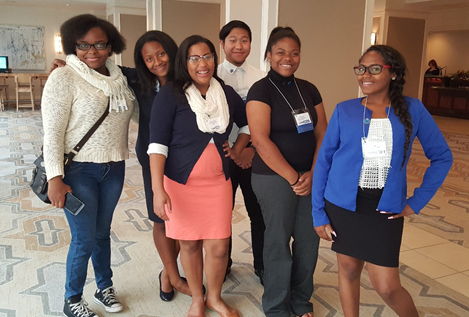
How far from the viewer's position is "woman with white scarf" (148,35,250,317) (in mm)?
2102

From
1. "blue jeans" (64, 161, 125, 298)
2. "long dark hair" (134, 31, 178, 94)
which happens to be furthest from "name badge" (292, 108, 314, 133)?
"blue jeans" (64, 161, 125, 298)

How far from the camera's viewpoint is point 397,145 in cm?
177

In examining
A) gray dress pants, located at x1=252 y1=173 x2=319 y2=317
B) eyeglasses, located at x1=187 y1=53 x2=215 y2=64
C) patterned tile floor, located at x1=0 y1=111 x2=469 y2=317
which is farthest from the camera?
patterned tile floor, located at x1=0 y1=111 x2=469 y2=317

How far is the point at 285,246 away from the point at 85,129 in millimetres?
1230

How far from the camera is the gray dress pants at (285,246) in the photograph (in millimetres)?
2240

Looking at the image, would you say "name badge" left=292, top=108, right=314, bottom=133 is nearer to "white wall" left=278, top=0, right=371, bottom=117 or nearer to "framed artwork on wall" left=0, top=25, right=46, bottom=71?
"white wall" left=278, top=0, right=371, bottom=117

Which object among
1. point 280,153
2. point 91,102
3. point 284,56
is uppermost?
point 284,56

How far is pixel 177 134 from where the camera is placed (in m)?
2.13

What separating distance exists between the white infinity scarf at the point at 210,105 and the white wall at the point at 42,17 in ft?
48.3

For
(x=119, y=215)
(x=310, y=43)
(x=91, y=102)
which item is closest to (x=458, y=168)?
(x=310, y=43)

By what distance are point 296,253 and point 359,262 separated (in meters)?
0.46

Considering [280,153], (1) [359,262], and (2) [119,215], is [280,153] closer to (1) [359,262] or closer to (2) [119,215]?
(1) [359,262]

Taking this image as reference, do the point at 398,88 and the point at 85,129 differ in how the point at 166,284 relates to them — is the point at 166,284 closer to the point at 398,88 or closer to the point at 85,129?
the point at 85,129

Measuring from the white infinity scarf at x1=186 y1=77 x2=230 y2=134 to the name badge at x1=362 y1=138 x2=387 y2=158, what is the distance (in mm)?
730
